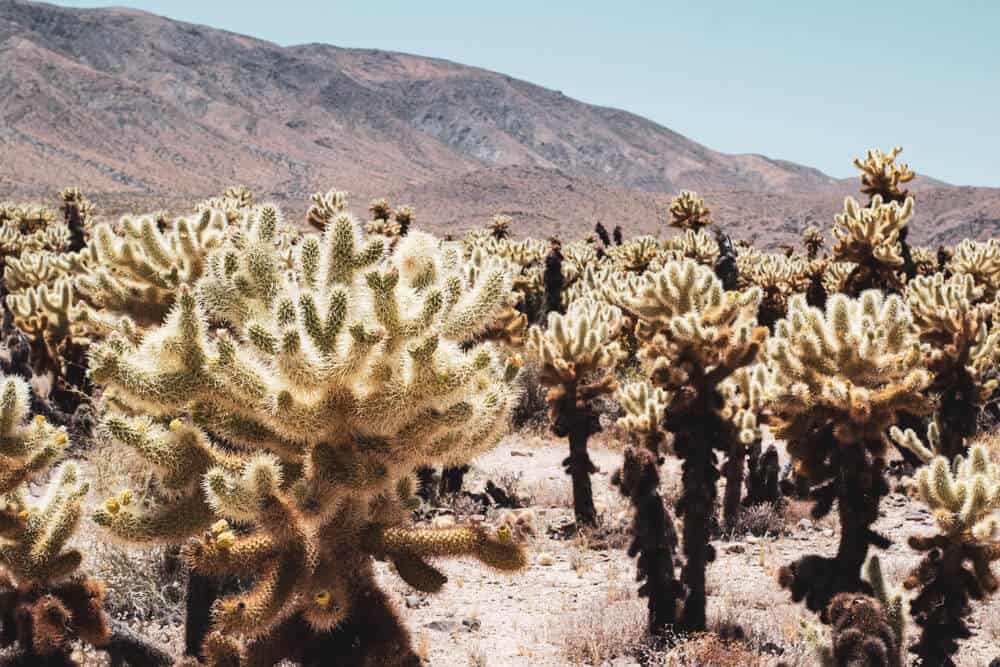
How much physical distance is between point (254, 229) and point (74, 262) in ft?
26.3

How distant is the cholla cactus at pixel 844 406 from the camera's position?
526cm

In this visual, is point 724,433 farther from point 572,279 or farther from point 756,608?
point 572,279

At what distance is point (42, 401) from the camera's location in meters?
9.14

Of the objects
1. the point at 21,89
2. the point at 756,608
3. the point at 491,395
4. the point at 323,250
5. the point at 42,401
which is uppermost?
the point at 21,89

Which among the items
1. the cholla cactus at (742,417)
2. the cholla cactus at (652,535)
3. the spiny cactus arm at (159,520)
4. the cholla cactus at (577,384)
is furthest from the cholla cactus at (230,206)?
the cholla cactus at (742,417)

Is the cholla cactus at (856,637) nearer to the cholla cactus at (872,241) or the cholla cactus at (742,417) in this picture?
the cholla cactus at (742,417)

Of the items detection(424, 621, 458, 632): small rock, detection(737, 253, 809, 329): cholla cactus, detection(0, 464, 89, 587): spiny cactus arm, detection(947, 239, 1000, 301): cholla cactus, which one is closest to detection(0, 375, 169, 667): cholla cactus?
detection(0, 464, 89, 587): spiny cactus arm

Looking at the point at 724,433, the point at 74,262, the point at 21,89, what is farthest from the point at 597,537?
the point at 21,89

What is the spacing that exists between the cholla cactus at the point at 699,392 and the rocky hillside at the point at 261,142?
5702 cm

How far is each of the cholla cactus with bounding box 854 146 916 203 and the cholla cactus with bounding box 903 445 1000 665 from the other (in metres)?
12.3

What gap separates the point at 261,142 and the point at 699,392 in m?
140

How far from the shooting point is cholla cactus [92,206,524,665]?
9.21 ft

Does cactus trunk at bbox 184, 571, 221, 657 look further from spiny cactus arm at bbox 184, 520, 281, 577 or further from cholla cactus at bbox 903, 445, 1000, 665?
cholla cactus at bbox 903, 445, 1000, 665

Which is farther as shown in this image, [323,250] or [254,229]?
[254,229]
